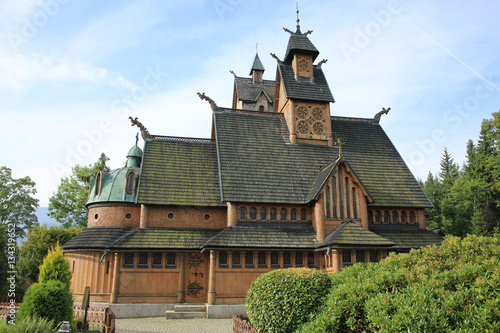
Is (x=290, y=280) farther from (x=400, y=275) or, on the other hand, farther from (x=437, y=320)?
(x=437, y=320)

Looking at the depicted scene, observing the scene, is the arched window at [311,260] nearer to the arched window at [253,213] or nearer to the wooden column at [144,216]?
the arched window at [253,213]

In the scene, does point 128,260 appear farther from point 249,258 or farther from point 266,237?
point 266,237

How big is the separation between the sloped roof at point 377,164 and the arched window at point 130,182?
48.2 feet

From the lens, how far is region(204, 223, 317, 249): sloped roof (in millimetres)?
19016

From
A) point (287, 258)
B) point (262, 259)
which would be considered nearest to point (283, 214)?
point (287, 258)

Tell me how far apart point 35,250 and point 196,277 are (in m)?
18.9

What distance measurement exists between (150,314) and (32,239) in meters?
19.0

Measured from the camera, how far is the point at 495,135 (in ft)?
129

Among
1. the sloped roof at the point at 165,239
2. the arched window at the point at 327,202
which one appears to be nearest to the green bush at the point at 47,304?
the sloped roof at the point at 165,239

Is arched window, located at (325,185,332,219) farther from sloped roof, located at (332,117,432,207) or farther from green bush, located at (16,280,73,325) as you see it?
green bush, located at (16,280,73,325)

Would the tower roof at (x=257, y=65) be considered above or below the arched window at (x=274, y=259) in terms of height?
above

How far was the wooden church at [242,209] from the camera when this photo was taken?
19172 millimetres

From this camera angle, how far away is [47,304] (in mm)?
11930

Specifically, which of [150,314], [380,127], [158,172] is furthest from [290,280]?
[380,127]
